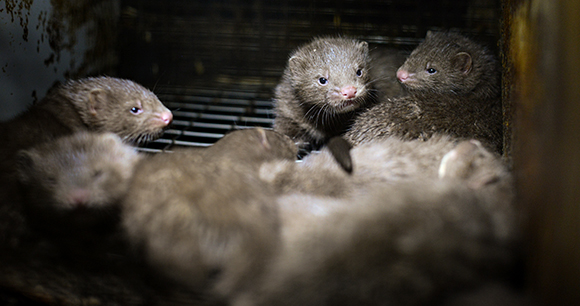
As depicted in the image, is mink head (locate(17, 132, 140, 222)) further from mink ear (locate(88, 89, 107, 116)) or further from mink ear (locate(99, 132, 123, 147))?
mink ear (locate(88, 89, 107, 116))

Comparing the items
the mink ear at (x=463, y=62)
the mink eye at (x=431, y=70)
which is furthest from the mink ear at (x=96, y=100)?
the mink ear at (x=463, y=62)

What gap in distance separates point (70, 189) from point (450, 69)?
275cm

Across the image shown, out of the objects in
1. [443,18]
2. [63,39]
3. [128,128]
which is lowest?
[128,128]

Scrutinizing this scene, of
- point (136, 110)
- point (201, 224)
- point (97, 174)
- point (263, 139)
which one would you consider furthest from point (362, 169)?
point (136, 110)

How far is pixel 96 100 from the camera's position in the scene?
267 cm

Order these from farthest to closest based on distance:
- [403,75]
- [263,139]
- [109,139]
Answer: [403,75] → [263,139] → [109,139]

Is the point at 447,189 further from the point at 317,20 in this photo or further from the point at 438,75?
the point at 317,20

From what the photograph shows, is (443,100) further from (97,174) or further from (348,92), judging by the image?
(97,174)

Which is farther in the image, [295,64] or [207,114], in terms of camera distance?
[207,114]

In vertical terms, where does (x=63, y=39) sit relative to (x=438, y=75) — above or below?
above

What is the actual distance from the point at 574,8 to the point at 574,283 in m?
0.83

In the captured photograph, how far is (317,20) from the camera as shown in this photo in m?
4.57

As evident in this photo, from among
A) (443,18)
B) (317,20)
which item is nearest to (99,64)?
(317,20)

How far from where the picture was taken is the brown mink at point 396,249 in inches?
53.9
